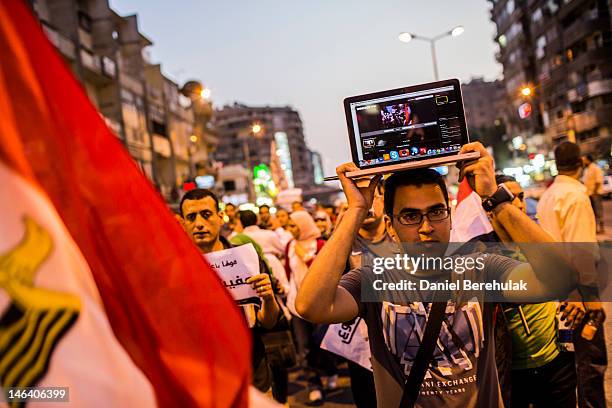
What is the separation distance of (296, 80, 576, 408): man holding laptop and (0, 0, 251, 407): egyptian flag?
0.97 meters

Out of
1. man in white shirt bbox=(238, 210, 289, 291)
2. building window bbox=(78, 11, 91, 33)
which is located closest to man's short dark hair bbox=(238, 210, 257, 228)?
man in white shirt bbox=(238, 210, 289, 291)

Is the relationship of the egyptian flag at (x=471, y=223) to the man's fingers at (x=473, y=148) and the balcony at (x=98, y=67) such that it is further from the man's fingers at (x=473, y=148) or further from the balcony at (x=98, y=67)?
the balcony at (x=98, y=67)

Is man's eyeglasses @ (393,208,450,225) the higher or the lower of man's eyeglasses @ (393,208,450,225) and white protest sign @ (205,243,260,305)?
the higher

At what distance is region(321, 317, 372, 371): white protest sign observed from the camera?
4008 mm

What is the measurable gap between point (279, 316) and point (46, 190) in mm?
2791

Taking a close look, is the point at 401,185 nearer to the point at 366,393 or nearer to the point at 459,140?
the point at 459,140

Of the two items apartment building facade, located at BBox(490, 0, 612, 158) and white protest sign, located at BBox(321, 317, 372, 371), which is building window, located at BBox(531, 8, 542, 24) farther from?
white protest sign, located at BBox(321, 317, 372, 371)

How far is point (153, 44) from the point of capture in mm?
45406

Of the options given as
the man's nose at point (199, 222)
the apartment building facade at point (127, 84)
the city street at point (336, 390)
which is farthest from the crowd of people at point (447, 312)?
the apartment building facade at point (127, 84)

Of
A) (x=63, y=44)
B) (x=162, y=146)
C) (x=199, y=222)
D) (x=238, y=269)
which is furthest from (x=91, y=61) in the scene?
(x=238, y=269)

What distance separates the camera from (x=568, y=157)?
166 inches

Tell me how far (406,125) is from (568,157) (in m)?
2.37

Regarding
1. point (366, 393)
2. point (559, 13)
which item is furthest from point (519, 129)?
point (366, 393)

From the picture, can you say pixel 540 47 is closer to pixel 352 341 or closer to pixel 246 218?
pixel 246 218
